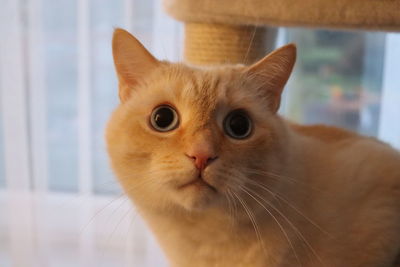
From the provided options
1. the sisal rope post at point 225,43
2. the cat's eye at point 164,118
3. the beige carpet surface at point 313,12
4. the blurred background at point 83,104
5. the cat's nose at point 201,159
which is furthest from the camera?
the blurred background at point 83,104

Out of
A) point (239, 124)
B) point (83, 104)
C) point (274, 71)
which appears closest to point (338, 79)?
point (83, 104)

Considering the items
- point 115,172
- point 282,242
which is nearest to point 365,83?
point 282,242

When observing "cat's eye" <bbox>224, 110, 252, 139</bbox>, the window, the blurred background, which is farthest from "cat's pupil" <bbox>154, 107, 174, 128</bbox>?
the window

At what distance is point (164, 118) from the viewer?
0.94 metres

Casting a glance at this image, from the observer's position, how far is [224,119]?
0.93m

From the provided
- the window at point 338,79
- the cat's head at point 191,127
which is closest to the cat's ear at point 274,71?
the cat's head at point 191,127

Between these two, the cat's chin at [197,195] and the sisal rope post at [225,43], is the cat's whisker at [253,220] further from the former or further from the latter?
the sisal rope post at [225,43]

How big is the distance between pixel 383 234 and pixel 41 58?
1.65 m

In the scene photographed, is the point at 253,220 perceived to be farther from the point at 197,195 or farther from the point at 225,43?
the point at 225,43

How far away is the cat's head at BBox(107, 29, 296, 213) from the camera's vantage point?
0.85 m

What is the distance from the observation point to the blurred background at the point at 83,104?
2.01 metres

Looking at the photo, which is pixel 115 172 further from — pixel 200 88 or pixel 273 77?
pixel 273 77

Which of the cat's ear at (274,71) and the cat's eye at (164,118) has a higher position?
the cat's ear at (274,71)

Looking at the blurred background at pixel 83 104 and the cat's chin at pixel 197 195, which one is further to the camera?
the blurred background at pixel 83 104
